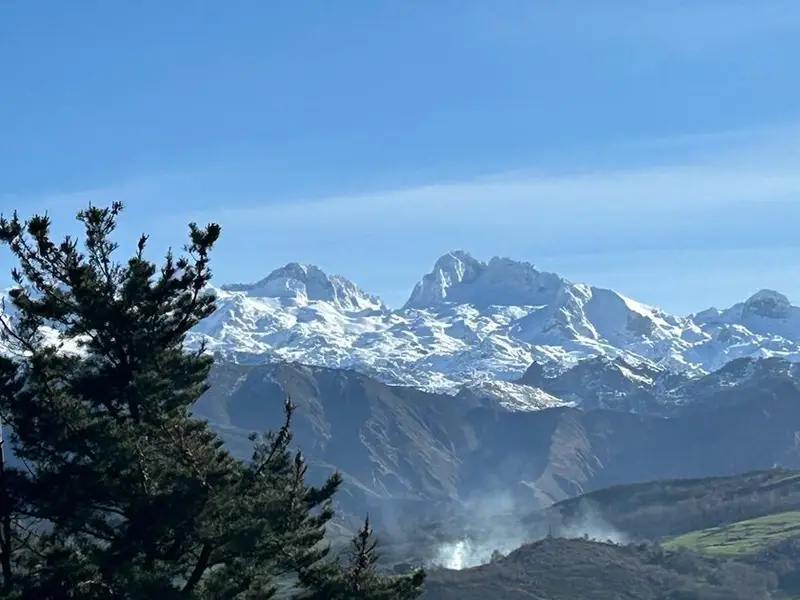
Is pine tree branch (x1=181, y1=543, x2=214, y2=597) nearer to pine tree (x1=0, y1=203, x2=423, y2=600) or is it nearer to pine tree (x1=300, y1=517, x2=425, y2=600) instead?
pine tree (x1=0, y1=203, x2=423, y2=600)

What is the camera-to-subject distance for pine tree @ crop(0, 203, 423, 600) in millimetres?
31953

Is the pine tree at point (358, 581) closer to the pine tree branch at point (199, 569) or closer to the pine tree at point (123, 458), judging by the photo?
the pine tree at point (123, 458)

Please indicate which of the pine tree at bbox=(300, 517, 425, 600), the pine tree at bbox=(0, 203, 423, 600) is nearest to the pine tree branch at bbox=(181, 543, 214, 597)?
the pine tree at bbox=(0, 203, 423, 600)

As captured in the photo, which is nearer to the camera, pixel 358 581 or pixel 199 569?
pixel 199 569

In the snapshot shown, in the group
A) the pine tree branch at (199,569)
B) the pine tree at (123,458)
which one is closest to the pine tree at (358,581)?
the pine tree at (123,458)

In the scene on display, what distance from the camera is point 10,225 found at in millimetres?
30875

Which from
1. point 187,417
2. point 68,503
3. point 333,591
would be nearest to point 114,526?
point 68,503

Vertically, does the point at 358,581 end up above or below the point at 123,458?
below

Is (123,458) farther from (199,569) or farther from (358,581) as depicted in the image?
(358,581)

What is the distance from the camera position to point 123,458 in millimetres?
32406

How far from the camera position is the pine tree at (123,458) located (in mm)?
31953

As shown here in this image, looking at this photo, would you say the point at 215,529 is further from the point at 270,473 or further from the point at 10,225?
the point at 10,225

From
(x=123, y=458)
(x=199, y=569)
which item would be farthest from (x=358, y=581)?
(x=123, y=458)

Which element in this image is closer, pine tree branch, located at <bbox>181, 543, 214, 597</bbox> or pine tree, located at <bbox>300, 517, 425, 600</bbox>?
pine tree branch, located at <bbox>181, 543, 214, 597</bbox>
